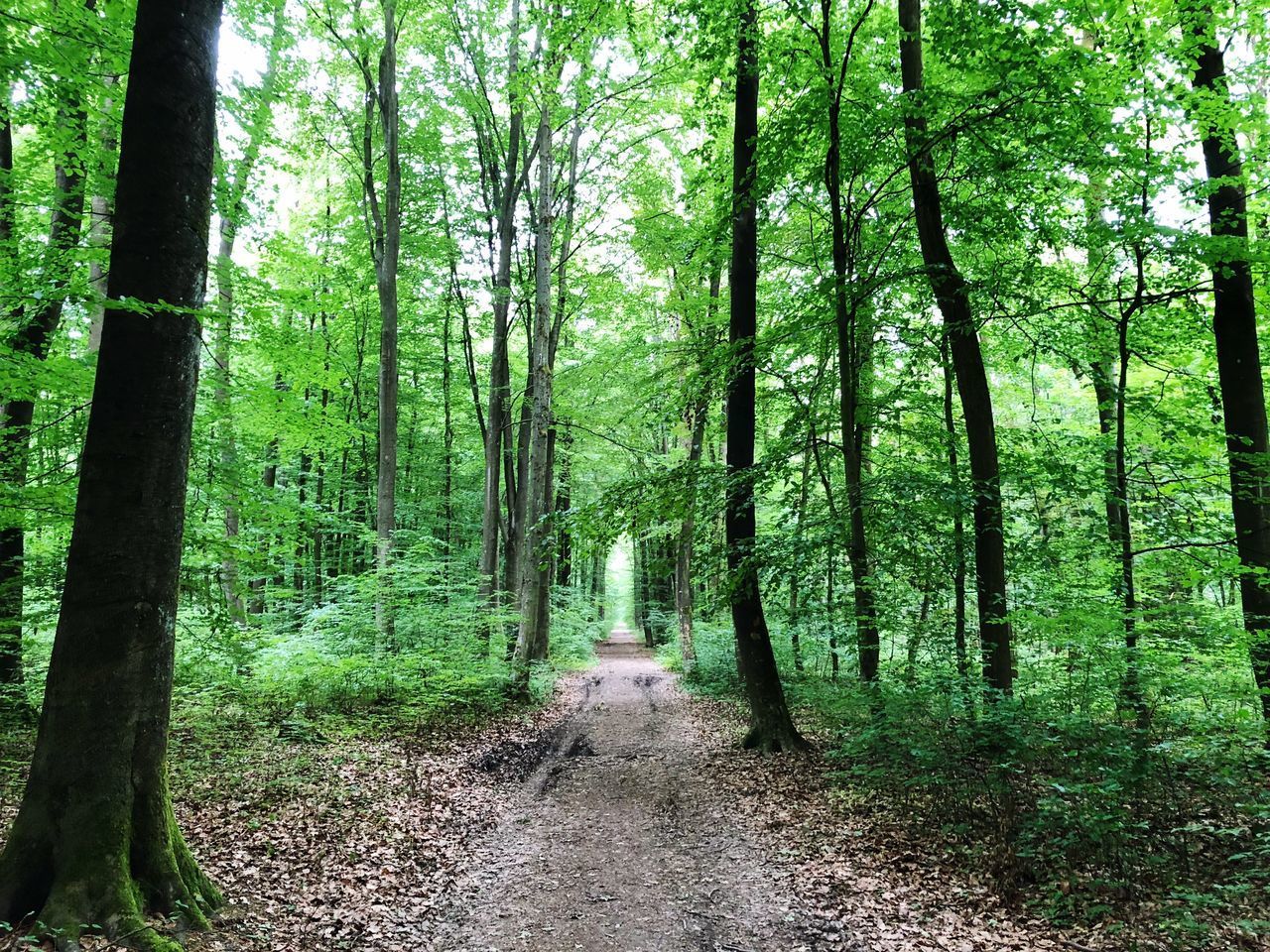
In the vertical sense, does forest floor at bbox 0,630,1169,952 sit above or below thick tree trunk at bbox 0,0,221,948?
below

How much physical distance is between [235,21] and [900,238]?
11995 mm

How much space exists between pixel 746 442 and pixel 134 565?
8.03 meters

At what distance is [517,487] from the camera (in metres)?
18.5

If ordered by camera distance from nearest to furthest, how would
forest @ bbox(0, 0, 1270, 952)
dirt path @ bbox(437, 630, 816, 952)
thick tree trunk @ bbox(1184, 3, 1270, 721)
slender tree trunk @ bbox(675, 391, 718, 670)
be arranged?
forest @ bbox(0, 0, 1270, 952) → dirt path @ bbox(437, 630, 816, 952) → thick tree trunk @ bbox(1184, 3, 1270, 721) → slender tree trunk @ bbox(675, 391, 718, 670)

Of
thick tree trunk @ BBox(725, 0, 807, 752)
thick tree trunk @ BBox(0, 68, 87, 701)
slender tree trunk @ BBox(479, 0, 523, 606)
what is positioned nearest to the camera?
thick tree trunk @ BBox(0, 68, 87, 701)

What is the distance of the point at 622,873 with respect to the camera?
18.9 feet

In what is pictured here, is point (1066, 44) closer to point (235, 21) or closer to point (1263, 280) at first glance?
point (1263, 280)

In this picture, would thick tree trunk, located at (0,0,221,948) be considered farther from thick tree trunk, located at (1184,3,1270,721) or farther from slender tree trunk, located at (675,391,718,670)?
thick tree trunk, located at (1184,3,1270,721)

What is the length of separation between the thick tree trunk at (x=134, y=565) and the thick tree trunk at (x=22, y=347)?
2937 millimetres

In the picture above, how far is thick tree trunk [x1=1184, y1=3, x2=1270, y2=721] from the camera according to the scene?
721 centimetres

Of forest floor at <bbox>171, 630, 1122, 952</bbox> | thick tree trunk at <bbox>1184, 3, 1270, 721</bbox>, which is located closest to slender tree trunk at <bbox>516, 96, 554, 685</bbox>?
forest floor at <bbox>171, 630, 1122, 952</bbox>

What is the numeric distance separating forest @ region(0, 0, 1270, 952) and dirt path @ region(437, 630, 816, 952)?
6 centimetres

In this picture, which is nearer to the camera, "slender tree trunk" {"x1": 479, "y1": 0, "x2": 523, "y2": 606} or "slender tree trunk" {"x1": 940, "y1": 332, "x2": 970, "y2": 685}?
"slender tree trunk" {"x1": 940, "y1": 332, "x2": 970, "y2": 685}

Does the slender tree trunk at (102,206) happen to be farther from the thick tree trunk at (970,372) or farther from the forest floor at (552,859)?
the thick tree trunk at (970,372)
